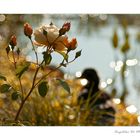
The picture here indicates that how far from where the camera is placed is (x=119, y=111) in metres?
3.47

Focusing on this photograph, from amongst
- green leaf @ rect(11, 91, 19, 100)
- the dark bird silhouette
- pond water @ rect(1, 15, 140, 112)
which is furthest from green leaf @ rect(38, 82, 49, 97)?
pond water @ rect(1, 15, 140, 112)

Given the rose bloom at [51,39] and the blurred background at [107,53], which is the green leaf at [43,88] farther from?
the blurred background at [107,53]

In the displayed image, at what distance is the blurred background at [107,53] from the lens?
3100mm

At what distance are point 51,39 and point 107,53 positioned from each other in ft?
6.85

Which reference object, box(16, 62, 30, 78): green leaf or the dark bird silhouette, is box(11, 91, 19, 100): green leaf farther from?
A: the dark bird silhouette

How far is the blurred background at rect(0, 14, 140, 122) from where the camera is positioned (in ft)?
10.2

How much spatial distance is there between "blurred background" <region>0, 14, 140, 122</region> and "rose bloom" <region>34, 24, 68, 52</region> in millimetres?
852

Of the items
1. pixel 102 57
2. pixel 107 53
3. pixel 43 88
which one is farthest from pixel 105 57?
pixel 43 88

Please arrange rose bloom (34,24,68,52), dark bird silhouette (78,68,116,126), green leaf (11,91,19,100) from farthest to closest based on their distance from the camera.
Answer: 1. dark bird silhouette (78,68,116,126)
2. green leaf (11,91,19,100)
3. rose bloom (34,24,68,52)

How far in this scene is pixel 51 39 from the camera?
81.7 inches
